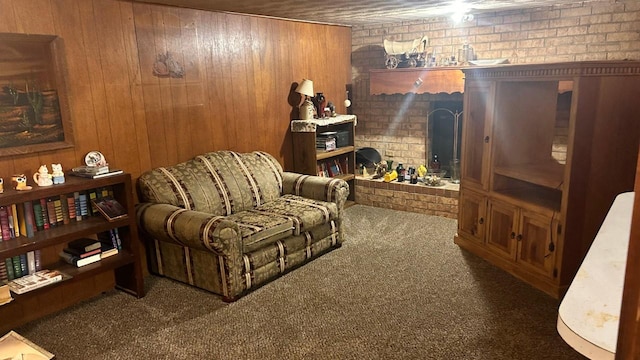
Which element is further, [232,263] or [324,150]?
[324,150]

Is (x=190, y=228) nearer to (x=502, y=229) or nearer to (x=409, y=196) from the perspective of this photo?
(x=502, y=229)

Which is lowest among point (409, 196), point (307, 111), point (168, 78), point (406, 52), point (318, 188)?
point (409, 196)

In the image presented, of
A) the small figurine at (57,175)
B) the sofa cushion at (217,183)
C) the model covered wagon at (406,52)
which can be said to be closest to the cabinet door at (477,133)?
the model covered wagon at (406,52)

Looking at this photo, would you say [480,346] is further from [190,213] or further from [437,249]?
[190,213]

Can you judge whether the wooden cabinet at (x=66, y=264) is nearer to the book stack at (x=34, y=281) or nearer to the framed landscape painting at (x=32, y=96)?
the book stack at (x=34, y=281)

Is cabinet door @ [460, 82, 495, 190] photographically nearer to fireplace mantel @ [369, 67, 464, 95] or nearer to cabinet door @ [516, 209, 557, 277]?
cabinet door @ [516, 209, 557, 277]

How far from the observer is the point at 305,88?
187 inches

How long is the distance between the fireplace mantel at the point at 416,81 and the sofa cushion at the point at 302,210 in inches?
72.7

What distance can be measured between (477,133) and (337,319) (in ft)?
6.62

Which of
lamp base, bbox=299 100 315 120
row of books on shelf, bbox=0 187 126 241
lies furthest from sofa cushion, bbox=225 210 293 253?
lamp base, bbox=299 100 315 120

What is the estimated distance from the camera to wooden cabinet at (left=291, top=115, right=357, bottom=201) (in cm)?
477

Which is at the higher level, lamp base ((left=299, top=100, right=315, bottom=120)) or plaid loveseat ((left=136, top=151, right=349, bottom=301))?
lamp base ((left=299, top=100, right=315, bottom=120))

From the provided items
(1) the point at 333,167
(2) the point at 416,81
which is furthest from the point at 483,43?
(1) the point at 333,167

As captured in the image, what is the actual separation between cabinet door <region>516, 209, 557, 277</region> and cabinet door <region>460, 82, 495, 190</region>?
1.69ft
